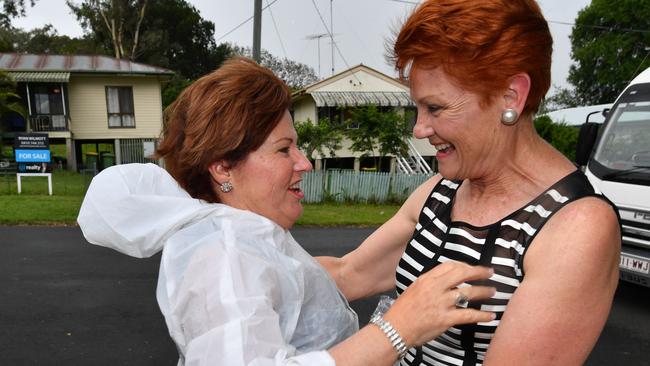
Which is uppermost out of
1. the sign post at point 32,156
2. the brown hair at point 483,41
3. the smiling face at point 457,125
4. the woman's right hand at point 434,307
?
the brown hair at point 483,41

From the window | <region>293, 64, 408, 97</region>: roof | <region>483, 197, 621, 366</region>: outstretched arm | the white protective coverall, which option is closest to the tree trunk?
the window

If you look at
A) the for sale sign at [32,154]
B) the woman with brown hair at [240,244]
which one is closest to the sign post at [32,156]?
the for sale sign at [32,154]

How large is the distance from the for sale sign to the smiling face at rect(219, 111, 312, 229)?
1414 centimetres

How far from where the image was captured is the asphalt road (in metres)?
4.48

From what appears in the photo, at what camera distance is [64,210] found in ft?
36.8

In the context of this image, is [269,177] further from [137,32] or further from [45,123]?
[137,32]

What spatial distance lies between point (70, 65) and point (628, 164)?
85.2ft

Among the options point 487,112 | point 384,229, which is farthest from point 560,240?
point 384,229

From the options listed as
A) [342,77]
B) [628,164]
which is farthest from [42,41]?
[628,164]

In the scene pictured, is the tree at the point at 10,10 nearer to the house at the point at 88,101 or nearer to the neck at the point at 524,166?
the house at the point at 88,101

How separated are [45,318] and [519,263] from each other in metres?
5.29

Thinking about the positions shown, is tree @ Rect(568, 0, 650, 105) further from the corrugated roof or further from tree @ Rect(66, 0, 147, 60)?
tree @ Rect(66, 0, 147, 60)

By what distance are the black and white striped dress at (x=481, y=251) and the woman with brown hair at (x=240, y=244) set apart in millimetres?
84

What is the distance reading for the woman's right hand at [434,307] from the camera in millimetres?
1301
